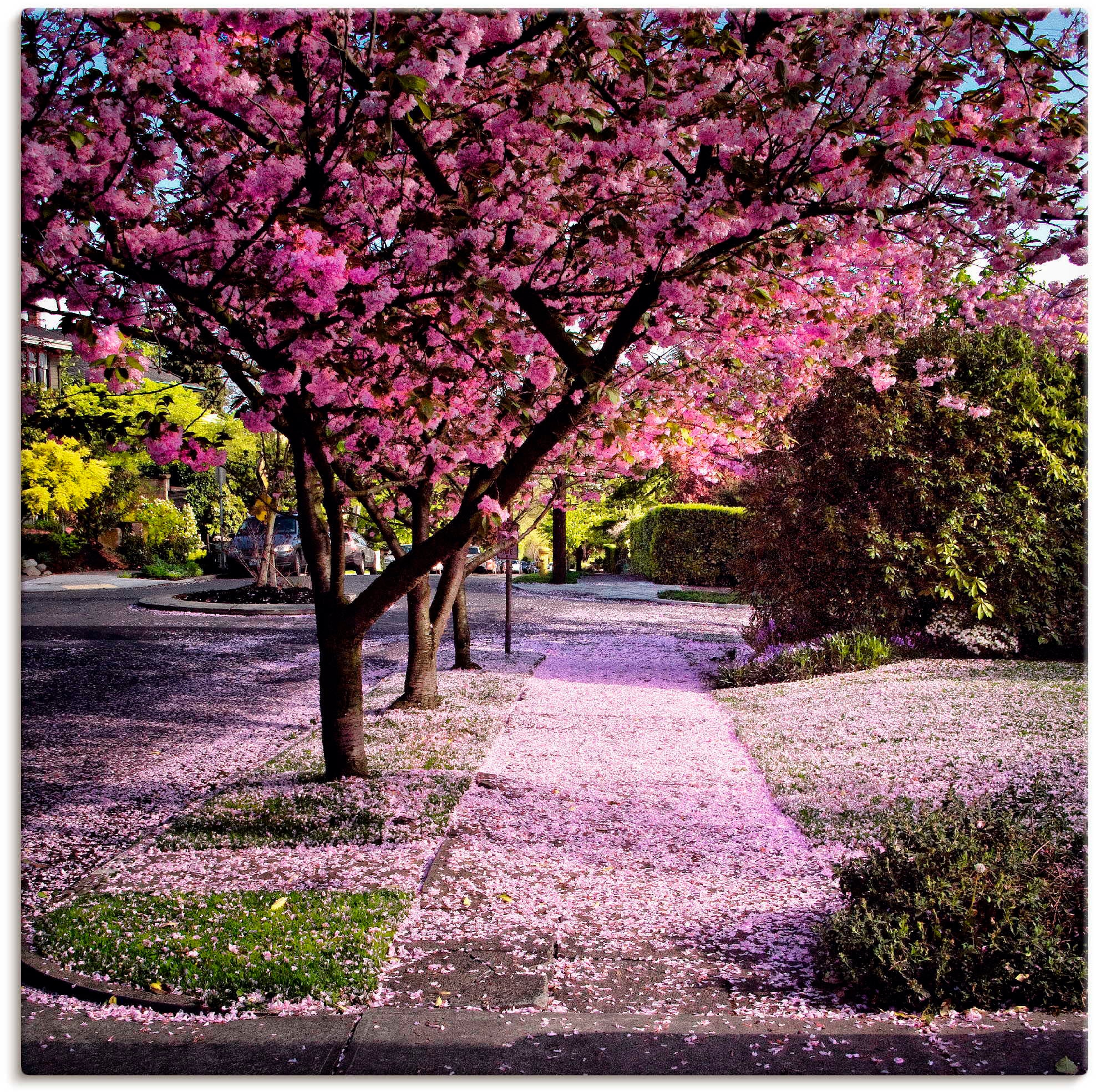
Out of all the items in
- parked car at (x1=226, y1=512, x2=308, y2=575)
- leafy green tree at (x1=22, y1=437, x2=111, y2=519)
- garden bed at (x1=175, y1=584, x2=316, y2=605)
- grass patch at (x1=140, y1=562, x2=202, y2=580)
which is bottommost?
garden bed at (x1=175, y1=584, x2=316, y2=605)

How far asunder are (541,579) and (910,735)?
22.5 meters

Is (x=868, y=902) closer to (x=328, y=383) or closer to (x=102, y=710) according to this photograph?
(x=328, y=383)

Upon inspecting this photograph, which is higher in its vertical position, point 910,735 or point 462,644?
point 462,644

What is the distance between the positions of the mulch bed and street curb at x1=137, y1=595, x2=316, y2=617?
438 mm

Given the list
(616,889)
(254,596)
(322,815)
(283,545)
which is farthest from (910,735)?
(283,545)

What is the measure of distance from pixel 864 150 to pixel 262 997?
377 cm

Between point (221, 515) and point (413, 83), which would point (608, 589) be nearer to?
point (221, 515)

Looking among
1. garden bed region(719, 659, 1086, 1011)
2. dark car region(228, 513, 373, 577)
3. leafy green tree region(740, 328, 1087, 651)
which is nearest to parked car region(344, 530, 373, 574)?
dark car region(228, 513, 373, 577)

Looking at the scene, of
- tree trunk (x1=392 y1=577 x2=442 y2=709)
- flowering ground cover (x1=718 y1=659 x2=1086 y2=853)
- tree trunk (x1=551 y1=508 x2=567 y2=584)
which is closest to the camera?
flowering ground cover (x1=718 y1=659 x2=1086 y2=853)

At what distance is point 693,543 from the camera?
91.6 feet

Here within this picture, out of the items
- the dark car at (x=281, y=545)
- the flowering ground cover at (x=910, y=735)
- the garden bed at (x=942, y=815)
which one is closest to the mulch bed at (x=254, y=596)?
the dark car at (x=281, y=545)

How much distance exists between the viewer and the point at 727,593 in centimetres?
2553

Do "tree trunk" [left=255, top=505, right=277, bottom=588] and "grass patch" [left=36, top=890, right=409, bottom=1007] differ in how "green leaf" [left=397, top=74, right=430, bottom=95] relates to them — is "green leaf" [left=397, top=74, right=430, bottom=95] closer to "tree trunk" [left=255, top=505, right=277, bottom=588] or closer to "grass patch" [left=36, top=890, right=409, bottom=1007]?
"grass patch" [left=36, top=890, right=409, bottom=1007]

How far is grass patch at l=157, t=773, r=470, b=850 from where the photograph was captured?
5.34 metres
